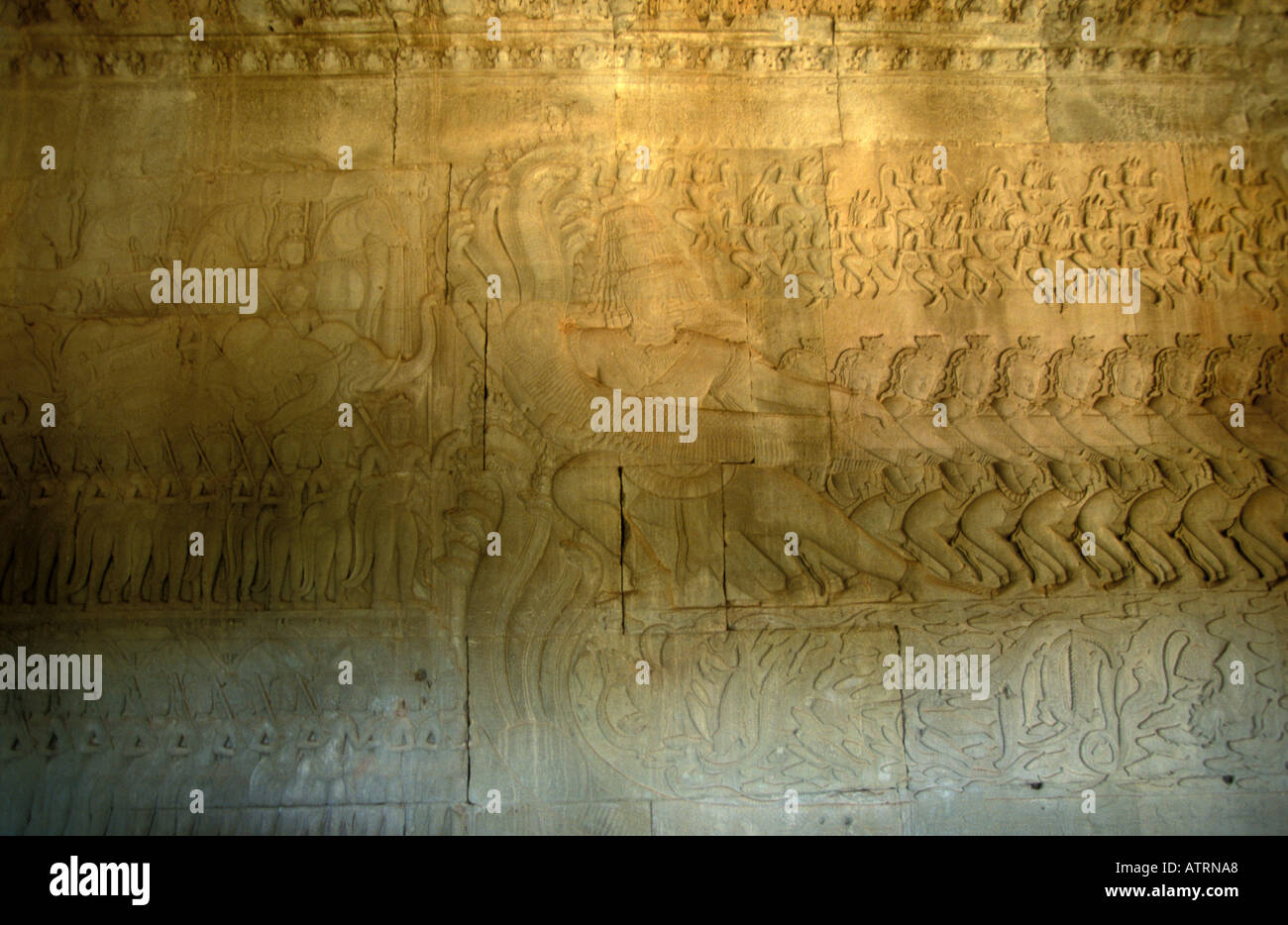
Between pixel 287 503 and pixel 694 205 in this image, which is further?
pixel 694 205

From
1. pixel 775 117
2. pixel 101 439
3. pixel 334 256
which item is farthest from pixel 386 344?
pixel 775 117

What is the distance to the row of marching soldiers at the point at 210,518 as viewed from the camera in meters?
4.89

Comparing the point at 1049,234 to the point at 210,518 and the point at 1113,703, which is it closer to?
the point at 1113,703

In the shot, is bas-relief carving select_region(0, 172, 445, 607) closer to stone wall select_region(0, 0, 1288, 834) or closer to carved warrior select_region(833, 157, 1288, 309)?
stone wall select_region(0, 0, 1288, 834)

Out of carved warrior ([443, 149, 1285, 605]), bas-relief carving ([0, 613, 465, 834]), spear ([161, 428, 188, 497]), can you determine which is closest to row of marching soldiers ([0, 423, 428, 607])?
spear ([161, 428, 188, 497])

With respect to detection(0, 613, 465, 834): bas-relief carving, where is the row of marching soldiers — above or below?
above

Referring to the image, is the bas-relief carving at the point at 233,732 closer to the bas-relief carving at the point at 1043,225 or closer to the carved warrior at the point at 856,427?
the carved warrior at the point at 856,427

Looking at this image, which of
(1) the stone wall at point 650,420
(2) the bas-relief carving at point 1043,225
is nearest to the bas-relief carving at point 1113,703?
(1) the stone wall at point 650,420

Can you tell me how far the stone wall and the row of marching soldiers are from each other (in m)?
0.02

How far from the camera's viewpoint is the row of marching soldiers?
4895mm

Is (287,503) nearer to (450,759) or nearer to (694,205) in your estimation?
(450,759)

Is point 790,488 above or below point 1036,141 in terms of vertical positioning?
below

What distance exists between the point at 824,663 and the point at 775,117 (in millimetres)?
3263

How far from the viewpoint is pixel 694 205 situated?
17.9 ft
